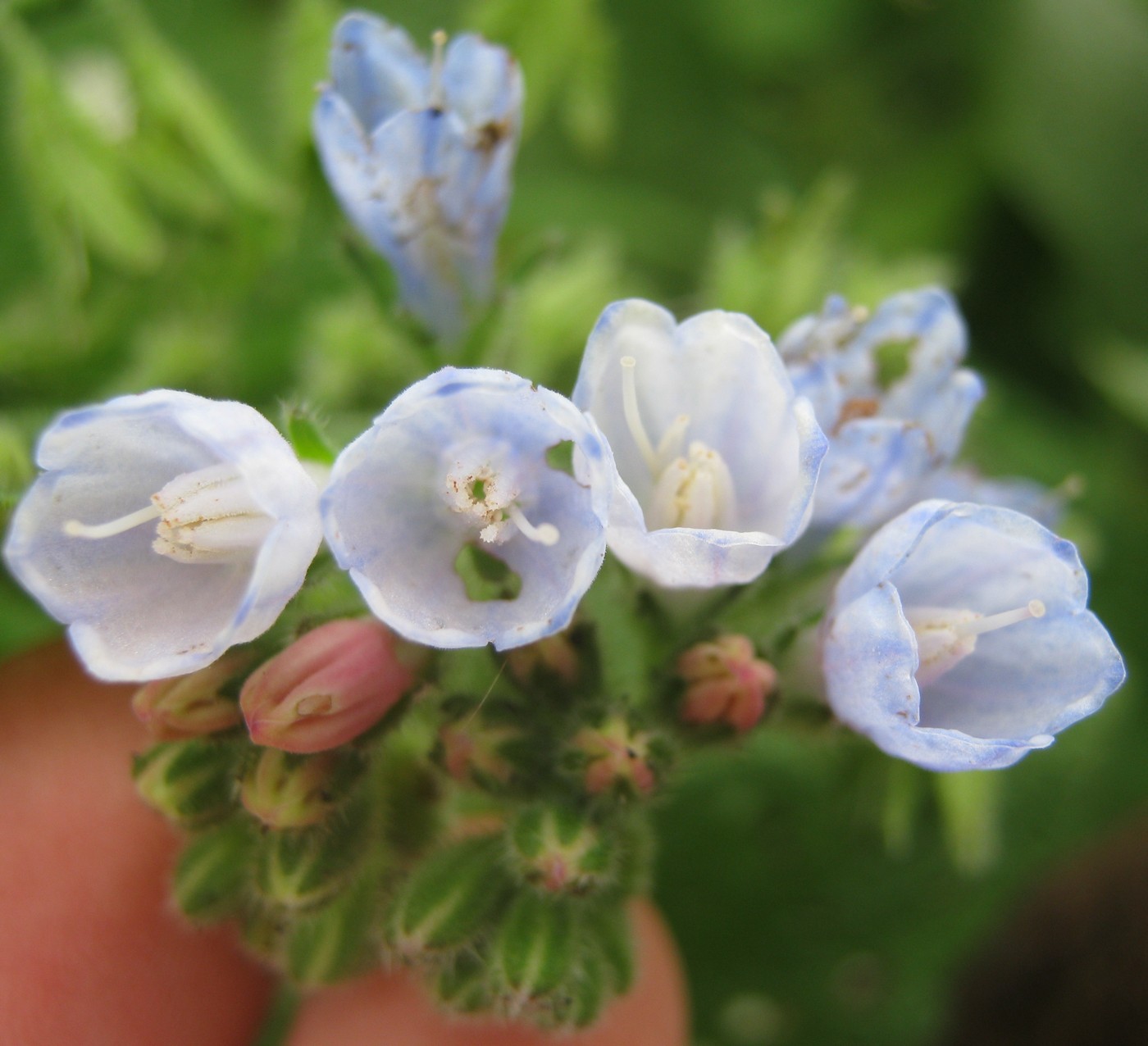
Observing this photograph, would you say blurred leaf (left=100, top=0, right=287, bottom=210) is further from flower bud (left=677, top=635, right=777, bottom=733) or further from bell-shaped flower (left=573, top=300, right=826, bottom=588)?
flower bud (left=677, top=635, right=777, bottom=733)

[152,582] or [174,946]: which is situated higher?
[152,582]

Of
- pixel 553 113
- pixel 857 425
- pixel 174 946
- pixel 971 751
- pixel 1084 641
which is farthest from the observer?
pixel 553 113

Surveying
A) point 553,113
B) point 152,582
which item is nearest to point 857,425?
point 152,582

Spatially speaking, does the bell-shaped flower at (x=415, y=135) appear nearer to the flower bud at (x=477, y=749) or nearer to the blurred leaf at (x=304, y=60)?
the blurred leaf at (x=304, y=60)

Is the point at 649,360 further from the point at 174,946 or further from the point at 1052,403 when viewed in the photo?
the point at 1052,403

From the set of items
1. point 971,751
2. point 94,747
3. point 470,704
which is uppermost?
point 971,751

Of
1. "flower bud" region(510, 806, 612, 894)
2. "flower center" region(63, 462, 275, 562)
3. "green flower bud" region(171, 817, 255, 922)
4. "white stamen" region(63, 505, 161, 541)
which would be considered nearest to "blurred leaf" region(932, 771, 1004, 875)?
"flower bud" region(510, 806, 612, 894)

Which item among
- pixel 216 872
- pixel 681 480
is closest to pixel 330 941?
pixel 216 872
